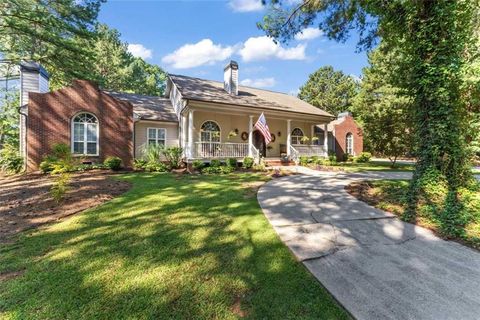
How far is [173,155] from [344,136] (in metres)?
17.5

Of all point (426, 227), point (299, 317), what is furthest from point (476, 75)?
point (299, 317)

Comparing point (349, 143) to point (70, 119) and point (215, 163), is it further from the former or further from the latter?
point (70, 119)

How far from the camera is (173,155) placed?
1271 cm

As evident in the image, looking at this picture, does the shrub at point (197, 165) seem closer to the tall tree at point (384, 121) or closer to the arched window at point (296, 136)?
the arched window at point (296, 136)

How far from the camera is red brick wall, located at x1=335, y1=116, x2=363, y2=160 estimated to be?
2247 centimetres

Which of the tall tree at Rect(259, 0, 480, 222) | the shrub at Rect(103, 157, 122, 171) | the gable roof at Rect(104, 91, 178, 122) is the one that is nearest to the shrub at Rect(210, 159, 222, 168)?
the gable roof at Rect(104, 91, 178, 122)

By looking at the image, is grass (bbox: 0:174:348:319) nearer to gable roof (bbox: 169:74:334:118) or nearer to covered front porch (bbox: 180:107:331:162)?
covered front porch (bbox: 180:107:331:162)

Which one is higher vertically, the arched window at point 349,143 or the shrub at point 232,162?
the arched window at point 349,143

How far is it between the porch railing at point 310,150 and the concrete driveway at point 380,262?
1139 cm

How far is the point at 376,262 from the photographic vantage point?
3121 millimetres

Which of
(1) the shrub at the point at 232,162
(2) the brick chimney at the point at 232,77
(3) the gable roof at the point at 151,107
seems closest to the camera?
(1) the shrub at the point at 232,162

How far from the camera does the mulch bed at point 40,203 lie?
4.37 meters

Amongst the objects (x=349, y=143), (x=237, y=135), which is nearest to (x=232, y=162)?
(x=237, y=135)

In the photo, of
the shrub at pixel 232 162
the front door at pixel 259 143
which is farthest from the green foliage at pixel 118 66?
the shrub at pixel 232 162
